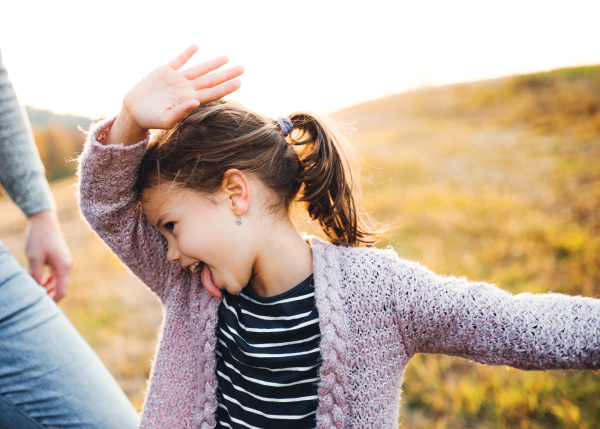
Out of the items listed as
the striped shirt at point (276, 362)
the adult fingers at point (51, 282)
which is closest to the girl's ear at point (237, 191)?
the striped shirt at point (276, 362)

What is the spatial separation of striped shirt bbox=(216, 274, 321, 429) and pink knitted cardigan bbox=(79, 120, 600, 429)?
67 millimetres

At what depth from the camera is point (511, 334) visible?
1.09m

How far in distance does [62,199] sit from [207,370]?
10989 millimetres

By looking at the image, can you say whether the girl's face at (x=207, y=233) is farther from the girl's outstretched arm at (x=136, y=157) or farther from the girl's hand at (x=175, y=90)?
the girl's hand at (x=175, y=90)

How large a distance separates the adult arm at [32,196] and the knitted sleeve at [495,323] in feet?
4.54

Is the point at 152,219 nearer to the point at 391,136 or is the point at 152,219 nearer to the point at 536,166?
the point at 536,166

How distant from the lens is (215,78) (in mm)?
1128

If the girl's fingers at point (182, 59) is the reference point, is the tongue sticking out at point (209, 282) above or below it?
below

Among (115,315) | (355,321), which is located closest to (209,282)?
(355,321)

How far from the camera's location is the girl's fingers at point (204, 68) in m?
1.14

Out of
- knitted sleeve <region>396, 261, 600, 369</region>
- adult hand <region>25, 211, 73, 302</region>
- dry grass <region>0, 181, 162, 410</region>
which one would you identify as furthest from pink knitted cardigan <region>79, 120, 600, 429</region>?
dry grass <region>0, 181, 162, 410</region>

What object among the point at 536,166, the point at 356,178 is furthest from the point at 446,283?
the point at 536,166

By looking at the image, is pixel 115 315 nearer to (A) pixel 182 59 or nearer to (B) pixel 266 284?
(B) pixel 266 284

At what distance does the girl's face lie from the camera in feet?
4.10
